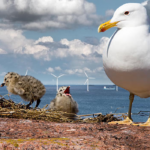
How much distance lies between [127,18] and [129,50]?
670 mm

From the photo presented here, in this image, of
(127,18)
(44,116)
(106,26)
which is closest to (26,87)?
(44,116)

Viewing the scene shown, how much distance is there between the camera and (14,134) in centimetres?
410

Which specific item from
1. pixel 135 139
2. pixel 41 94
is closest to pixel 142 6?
pixel 135 139

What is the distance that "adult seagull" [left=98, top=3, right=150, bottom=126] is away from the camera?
489cm

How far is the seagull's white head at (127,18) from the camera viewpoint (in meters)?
5.14

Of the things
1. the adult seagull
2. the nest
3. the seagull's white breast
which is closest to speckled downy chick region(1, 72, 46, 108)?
the nest

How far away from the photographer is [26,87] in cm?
843

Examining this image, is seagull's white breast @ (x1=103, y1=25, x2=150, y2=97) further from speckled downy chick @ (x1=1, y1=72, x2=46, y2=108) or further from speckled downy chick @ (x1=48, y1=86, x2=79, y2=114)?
speckled downy chick @ (x1=1, y1=72, x2=46, y2=108)

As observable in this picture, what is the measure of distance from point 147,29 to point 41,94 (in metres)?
4.31

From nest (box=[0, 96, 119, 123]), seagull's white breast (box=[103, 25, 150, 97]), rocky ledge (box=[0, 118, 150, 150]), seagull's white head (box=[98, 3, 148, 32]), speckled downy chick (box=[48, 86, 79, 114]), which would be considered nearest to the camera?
rocky ledge (box=[0, 118, 150, 150])

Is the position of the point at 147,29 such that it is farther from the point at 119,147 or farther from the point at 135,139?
the point at 119,147

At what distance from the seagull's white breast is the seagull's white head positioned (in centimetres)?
11

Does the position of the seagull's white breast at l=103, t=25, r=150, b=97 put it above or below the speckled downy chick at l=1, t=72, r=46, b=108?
above

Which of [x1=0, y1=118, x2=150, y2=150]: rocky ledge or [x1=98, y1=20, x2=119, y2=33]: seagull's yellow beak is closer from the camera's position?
[x1=0, y1=118, x2=150, y2=150]: rocky ledge
